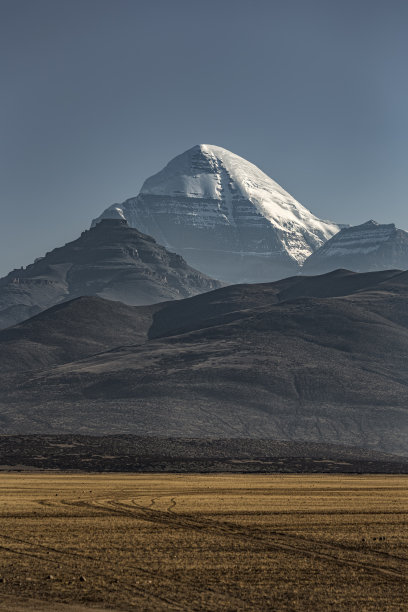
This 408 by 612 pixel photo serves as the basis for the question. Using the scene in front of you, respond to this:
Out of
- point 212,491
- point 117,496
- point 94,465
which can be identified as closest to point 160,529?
point 117,496

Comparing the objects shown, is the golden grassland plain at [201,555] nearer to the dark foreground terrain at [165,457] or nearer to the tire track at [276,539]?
the tire track at [276,539]

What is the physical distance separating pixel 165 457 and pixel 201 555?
128m

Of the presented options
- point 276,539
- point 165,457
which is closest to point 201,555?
point 276,539

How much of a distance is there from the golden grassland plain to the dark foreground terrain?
7701 centimetres

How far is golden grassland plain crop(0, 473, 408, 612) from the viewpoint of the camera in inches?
1225

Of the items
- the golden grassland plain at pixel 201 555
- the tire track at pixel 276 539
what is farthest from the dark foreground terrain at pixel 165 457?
the tire track at pixel 276 539

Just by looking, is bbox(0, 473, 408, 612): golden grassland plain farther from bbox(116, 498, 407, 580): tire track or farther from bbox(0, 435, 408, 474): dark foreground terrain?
bbox(0, 435, 408, 474): dark foreground terrain

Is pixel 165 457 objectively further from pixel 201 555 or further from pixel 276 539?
pixel 201 555

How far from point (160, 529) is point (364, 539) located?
10449mm

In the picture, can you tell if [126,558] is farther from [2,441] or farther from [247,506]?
[2,441]

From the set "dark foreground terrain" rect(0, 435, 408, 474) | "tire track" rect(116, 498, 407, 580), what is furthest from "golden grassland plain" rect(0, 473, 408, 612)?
"dark foreground terrain" rect(0, 435, 408, 474)

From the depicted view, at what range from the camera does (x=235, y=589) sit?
3256 centimetres

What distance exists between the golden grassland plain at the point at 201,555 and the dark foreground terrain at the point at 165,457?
7701 centimetres

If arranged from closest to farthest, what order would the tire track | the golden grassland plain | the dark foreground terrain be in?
the golden grassland plain
the tire track
the dark foreground terrain
